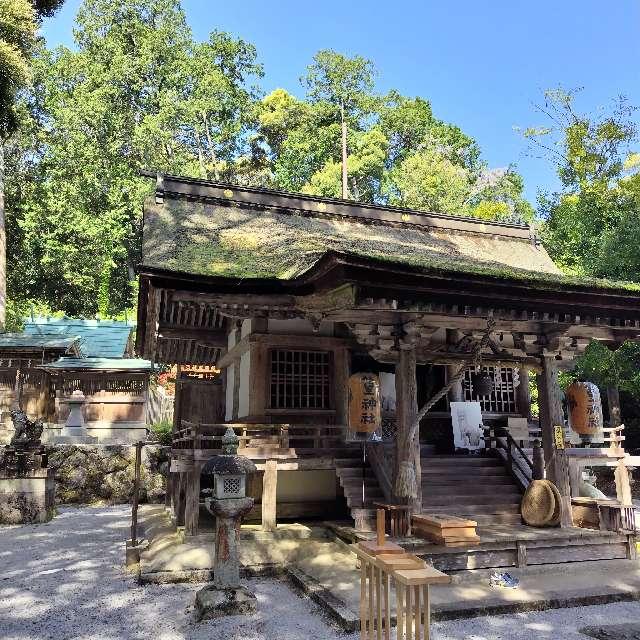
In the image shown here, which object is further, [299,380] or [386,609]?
[299,380]

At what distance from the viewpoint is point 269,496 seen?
9641mm

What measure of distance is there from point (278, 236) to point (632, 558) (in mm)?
9588

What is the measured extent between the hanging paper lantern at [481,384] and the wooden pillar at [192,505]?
7.38 m

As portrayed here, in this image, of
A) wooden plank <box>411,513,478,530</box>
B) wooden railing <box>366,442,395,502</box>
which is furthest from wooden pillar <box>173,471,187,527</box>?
wooden plank <box>411,513,478,530</box>

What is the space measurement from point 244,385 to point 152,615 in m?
5.73

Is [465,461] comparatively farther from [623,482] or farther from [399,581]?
[399,581]

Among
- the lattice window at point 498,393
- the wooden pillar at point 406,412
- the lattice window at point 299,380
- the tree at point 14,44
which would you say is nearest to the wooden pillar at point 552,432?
the wooden pillar at point 406,412

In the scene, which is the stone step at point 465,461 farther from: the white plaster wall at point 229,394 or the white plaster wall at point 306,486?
the white plaster wall at point 229,394

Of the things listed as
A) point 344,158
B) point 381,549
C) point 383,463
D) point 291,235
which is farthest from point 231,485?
point 344,158

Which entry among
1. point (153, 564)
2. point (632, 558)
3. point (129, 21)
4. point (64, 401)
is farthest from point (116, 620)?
point (129, 21)

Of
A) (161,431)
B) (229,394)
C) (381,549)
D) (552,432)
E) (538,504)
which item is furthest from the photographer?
(161,431)

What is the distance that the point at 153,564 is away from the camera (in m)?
8.27

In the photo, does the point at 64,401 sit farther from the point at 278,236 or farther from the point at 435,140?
the point at 435,140

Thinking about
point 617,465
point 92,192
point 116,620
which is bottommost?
point 116,620
